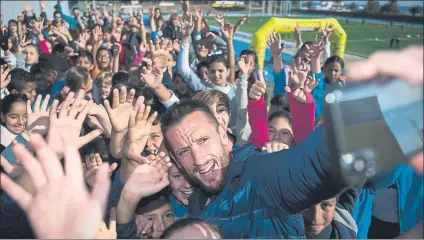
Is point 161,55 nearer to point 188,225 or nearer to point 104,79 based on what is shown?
point 104,79

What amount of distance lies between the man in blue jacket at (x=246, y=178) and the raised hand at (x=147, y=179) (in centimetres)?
7

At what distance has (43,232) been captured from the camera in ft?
2.67

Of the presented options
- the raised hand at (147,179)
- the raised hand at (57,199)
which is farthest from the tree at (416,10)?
the raised hand at (57,199)

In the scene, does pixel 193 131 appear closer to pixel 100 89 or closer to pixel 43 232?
pixel 43 232

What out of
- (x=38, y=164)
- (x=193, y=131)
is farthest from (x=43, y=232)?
(x=193, y=131)

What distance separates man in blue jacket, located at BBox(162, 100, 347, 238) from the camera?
3.63 feet

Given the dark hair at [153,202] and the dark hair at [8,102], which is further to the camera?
the dark hair at [8,102]

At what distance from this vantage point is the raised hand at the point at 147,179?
1.54 meters

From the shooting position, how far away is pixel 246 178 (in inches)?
54.2

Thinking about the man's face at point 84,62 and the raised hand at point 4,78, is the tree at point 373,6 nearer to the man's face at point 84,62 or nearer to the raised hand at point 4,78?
the man's face at point 84,62

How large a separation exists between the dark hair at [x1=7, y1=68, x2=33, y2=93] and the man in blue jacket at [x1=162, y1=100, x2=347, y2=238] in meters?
2.58

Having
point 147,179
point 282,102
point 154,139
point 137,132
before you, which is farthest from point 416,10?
point 147,179

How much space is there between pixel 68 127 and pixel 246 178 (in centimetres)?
66

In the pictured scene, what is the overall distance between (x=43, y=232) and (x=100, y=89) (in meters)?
3.28
